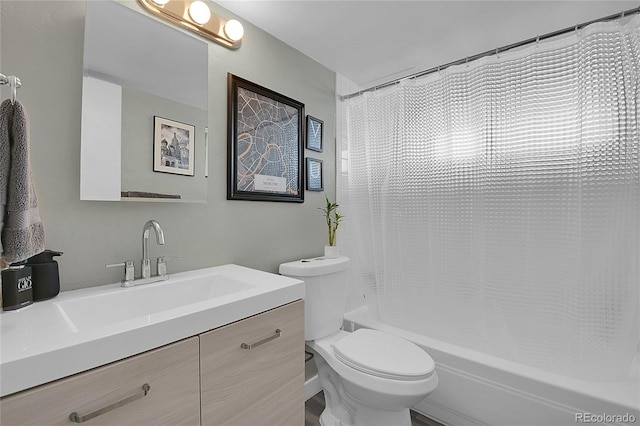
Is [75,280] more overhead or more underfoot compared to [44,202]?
more underfoot

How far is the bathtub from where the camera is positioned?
3.93 feet

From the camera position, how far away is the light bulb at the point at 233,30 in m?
1.48

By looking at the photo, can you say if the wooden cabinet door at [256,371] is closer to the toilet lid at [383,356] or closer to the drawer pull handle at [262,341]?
the drawer pull handle at [262,341]

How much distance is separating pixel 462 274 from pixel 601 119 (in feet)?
3.09

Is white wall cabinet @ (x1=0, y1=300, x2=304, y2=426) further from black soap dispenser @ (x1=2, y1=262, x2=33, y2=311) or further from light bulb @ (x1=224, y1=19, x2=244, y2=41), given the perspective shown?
light bulb @ (x1=224, y1=19, x2=244, y2=41)

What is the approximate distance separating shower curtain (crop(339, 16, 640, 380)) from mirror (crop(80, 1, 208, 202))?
1.14 meters

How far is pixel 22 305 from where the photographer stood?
33.8 inches

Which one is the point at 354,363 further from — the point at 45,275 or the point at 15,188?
the point at 15,188

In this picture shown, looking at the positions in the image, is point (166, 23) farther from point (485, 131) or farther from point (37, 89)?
point (485, 131)

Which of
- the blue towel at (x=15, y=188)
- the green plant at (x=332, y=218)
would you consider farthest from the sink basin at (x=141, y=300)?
the green plant at (x=332, y=218)

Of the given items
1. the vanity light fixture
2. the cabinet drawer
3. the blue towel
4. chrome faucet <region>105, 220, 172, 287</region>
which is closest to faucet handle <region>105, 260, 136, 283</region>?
chrome faucet <region>105, 220, 172, 287</region>

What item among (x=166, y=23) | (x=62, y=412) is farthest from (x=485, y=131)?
(x=62, y=412)

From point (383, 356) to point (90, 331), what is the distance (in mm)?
1140

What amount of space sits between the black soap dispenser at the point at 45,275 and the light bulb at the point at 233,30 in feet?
4.06
